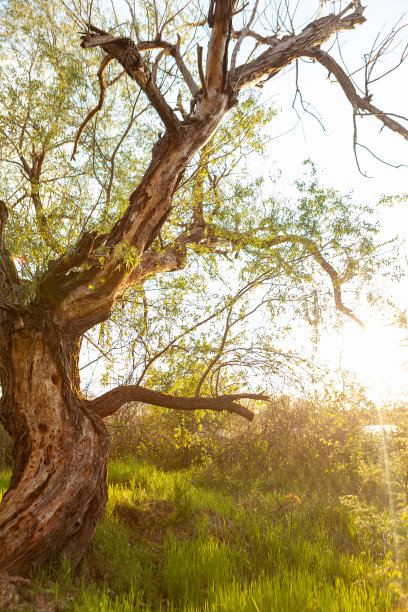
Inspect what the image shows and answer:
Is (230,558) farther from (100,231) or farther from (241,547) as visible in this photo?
(100,231)

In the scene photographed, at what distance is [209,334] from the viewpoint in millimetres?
6977

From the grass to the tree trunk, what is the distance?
0.33 meters

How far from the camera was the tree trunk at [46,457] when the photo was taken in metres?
3.73

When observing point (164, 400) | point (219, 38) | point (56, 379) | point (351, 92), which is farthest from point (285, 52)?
point (56, 379)

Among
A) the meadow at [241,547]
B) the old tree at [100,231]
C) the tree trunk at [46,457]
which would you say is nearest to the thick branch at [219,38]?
the old tree at [100,231]

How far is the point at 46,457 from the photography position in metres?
4.21

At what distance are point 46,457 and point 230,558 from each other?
2.30 meters

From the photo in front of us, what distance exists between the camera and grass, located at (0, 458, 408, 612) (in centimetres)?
317

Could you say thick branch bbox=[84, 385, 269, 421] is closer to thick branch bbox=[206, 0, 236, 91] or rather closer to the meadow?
the meadow

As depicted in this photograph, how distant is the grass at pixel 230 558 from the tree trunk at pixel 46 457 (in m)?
0.33

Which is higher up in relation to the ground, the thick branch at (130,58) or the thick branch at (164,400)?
the thick branch at (130,58)

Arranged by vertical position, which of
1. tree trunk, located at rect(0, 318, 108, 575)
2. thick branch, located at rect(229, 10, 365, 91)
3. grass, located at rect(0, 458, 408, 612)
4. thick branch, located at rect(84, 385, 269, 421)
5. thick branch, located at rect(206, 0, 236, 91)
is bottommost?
grass, located at rect(0, 458, 408, 612)

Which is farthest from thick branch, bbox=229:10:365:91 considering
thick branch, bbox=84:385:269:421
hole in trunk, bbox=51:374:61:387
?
hole in trunk, bbox=51:374:61:387

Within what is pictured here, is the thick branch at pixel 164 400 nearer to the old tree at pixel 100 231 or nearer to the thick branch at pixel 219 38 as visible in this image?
the old tree at pixel 100 231
